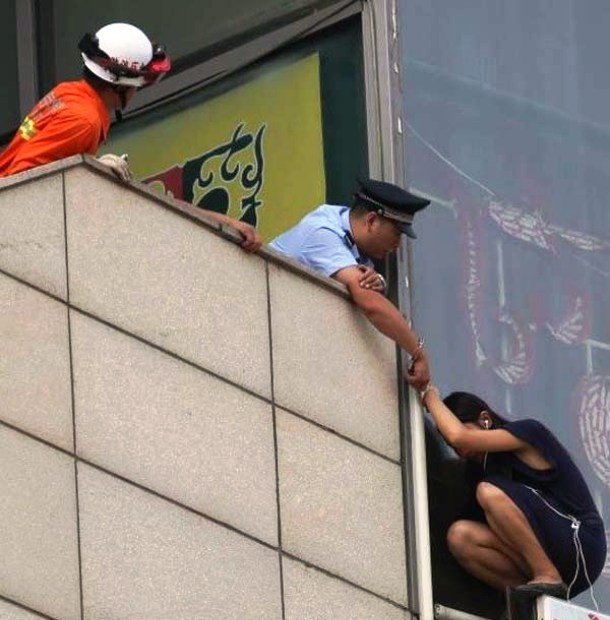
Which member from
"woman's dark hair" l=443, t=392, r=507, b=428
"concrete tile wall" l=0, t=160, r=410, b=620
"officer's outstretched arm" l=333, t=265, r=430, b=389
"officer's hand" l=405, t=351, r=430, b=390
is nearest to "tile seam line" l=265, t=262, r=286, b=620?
"concrete tile wall" l=0, t=160, r=410, b=620

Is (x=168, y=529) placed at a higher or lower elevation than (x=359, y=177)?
lower

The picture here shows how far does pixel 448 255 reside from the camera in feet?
52.3

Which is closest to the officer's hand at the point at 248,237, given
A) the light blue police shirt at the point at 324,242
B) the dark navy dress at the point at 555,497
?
the light blue police shirt at the point at 324,242

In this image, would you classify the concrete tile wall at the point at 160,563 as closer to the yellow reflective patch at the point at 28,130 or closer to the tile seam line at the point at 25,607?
the tile seam line at the point at 25,607

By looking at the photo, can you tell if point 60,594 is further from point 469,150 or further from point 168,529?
point 469,150

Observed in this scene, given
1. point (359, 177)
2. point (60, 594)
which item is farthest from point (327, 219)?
point (60, 594)

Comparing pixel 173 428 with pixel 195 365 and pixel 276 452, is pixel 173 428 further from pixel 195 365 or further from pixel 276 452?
pixel 276 452

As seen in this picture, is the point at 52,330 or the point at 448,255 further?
the point at 448,255

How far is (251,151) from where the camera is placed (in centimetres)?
1667

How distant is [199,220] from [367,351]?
3.90ft

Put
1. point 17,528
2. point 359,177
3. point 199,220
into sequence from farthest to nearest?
1. point 359,177
2. point 199,220
3. point 17,528

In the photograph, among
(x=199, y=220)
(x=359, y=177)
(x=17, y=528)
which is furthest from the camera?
(x=359, y=177)

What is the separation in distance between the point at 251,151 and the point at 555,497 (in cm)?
288

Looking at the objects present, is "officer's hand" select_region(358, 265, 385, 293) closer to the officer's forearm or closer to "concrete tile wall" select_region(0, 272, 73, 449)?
the officer's forearm
